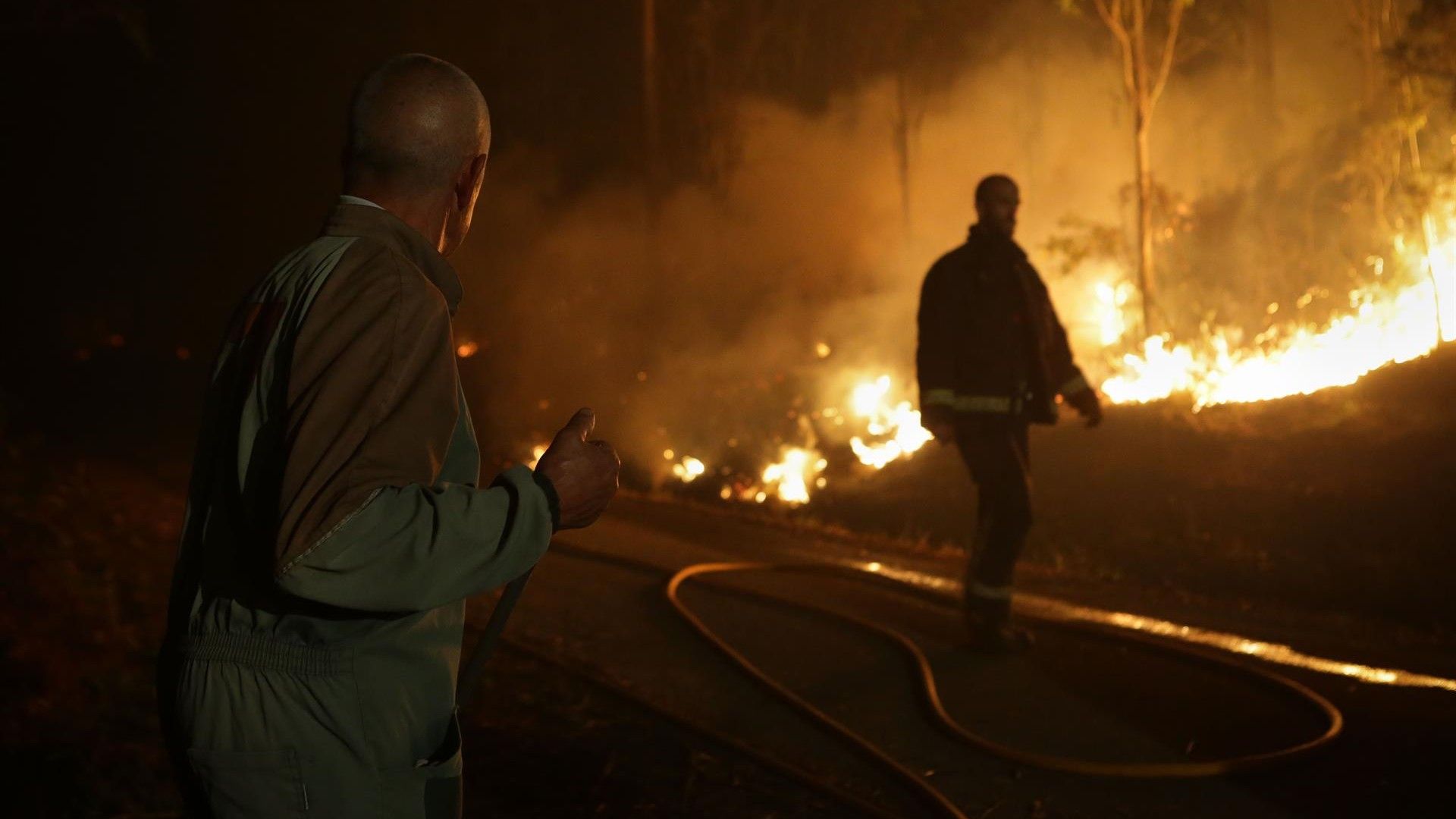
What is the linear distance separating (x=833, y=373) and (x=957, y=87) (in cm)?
1423

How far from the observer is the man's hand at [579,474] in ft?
6.10

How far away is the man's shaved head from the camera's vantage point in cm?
194

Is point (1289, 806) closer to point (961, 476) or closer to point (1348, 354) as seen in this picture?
point (961, 476)

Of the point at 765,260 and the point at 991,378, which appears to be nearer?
the point at 991,378

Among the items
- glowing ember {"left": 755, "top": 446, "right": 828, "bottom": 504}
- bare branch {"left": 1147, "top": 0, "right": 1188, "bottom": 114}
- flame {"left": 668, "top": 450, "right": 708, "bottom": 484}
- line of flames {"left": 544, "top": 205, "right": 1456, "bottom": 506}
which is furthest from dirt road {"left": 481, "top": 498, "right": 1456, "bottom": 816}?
bare branch {"left": 1147, "top": 0, "right": 1188, "bottom": 114}

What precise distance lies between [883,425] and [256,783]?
1267cm

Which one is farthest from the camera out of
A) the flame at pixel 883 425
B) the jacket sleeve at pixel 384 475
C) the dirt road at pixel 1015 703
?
the flame at pixel 883 425

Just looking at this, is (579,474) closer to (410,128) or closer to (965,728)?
(410,128)

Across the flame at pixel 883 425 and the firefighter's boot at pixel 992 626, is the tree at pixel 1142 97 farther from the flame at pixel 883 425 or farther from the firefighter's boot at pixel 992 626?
the firefighter's boot at pixel 992 626

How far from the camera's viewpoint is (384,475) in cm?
165

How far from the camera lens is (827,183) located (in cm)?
2447

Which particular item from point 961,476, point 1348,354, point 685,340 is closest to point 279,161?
point 685,340

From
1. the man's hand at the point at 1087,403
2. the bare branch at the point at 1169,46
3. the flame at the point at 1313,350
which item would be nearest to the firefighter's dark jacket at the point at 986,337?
the man's hand at the point at 1087,403

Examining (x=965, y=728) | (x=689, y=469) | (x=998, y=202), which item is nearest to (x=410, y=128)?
(x=965, y=728)
